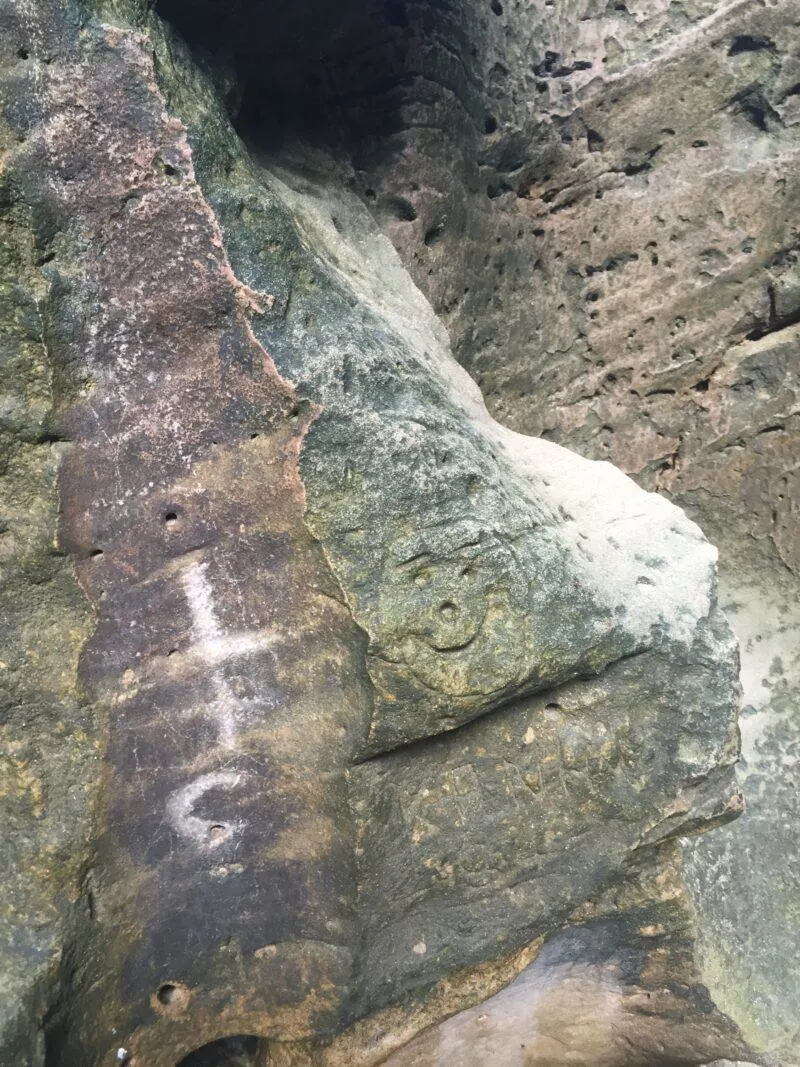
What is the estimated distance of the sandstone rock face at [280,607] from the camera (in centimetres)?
111

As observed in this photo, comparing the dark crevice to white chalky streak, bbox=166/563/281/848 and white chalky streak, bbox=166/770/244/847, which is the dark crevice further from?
white chalky streak, bbox=166/770/244/847

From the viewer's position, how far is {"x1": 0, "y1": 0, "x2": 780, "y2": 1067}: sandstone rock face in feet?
3.66

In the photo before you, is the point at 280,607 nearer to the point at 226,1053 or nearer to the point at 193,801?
the point at 193,801

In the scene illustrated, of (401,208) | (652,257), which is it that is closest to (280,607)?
(401,208)

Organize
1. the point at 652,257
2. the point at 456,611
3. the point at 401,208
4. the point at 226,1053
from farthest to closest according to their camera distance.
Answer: the point at 226,1053 < the point at 652,257 < the point at 401,208 < the point at 456,611

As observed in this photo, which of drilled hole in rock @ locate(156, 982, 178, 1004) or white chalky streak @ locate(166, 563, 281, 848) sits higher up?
white chalky streak @ locate(166, 563, 281, 848)

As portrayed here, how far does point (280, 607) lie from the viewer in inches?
50.2

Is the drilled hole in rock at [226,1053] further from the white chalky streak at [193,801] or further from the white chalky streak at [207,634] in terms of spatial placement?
the white chalky streak at [207,634]

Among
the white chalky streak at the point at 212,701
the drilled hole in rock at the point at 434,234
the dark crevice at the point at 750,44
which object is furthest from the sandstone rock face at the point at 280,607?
the dark crevice at the point at 750,44

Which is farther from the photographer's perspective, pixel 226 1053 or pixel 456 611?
pixel 226 1053

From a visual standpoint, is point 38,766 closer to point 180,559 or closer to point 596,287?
point 180,559

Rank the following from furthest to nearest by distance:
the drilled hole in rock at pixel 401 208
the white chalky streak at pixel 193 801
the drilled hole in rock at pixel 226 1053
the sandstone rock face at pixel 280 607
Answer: the drilled hole in rock at pixel 226 1053 → the drilled hole in rock at pixel 401 208 → the white chalky streak at pixel 193 801 → the sandstone rock face at pixel 280 607

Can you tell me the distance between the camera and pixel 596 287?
1.86 meters

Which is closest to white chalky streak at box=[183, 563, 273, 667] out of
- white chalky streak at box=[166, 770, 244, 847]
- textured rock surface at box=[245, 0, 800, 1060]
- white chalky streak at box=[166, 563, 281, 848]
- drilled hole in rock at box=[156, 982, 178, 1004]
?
white chalky streak at box=[166, 563, 281, 848]
